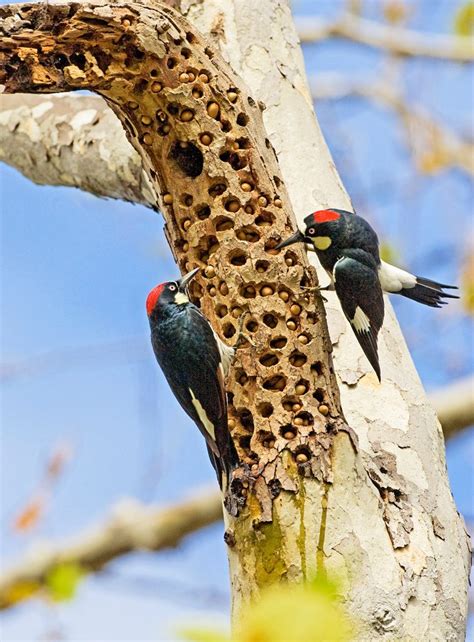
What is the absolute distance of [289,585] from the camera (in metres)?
2.15

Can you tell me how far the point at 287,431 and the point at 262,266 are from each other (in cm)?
44

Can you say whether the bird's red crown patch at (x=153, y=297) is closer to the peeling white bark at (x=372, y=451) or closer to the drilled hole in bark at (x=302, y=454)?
the peeling white bark at (x=372, y=451)

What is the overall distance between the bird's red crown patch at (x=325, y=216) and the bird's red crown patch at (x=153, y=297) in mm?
508

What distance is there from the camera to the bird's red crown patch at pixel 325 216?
2.54 metres

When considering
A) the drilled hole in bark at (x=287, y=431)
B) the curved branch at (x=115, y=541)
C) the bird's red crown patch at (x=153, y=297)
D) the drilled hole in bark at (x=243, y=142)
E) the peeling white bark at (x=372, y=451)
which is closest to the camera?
the peeling white bark at (x=372, y=451)

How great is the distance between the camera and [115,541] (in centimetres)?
511

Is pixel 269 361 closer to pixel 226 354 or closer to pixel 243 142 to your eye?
pixel 226 354

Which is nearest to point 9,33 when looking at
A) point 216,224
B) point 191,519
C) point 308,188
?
point 216,224

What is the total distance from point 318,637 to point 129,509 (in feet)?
14.8

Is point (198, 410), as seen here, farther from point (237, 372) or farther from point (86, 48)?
point (86, 48)

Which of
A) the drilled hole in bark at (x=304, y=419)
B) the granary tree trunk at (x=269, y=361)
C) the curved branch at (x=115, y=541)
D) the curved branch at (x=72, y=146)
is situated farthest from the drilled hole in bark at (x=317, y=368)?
the curved branch at (x=115, y=541)

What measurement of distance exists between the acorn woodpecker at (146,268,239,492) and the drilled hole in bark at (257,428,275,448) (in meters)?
0.07

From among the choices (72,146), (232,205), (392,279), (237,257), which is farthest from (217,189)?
(72,146)

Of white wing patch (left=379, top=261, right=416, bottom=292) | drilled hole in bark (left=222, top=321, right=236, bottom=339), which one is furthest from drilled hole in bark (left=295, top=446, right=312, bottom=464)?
white wing patch (left=379, top=261, right=416, bottom=292)
